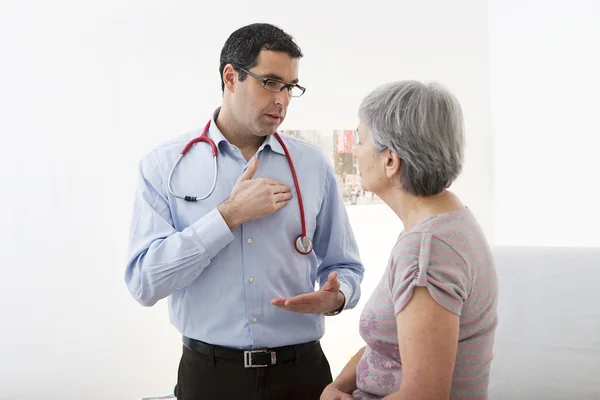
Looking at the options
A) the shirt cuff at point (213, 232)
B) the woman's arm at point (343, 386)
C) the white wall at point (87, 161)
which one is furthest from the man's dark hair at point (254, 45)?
the white wall at point (87, 161)

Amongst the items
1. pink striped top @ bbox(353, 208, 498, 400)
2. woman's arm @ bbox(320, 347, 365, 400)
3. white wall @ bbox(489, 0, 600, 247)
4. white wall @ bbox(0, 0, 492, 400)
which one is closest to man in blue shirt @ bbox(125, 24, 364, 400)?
woman's arm @ bbox(320, 347, 365, 400)

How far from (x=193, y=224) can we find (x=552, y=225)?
2.54m

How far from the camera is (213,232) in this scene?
1697mm

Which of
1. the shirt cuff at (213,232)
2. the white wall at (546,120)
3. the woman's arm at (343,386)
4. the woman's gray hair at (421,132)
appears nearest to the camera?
the woman's gray hair at (421,132)

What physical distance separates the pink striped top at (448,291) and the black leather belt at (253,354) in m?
0.52

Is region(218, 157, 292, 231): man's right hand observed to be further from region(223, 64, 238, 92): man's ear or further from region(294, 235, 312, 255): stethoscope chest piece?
region(223, 64, 238, 92): man's ear

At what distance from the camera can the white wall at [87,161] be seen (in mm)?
3068

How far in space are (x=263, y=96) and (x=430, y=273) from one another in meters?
0.88

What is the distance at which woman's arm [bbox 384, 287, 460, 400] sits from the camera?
112cm

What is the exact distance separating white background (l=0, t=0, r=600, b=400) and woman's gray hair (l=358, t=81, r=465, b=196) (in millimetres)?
2262

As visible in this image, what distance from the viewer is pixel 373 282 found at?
3.86m

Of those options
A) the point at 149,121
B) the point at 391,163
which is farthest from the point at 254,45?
the point at 149,121

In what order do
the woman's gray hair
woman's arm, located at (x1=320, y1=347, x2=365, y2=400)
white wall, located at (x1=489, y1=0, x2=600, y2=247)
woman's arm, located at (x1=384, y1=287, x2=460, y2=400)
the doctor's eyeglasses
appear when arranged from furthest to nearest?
white wall, located at (x1=489, y1=0, x2=600, y2=247)
the doctor's eyeglasses
woman's arm, located at (x1=320, y1=347, x2=365, y2=400)
the woman's gray hair
woman's arm, located at (x1=384, y1=287, x2=460, y2=400)

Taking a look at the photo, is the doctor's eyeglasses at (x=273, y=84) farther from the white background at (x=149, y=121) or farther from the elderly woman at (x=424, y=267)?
the white background at (x=149, y=121)
